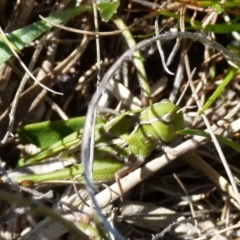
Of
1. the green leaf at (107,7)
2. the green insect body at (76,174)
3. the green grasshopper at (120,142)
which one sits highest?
the green leaf at (107,7)

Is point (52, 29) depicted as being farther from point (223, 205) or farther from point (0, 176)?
point (223, 205)

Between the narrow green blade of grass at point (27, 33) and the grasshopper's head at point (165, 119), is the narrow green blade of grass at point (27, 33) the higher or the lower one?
the higher one

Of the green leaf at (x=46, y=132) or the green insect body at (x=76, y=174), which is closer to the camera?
the green insect body at (x=76, y=174)

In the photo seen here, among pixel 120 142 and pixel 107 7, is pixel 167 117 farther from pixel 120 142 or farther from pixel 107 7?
pixel 107 7

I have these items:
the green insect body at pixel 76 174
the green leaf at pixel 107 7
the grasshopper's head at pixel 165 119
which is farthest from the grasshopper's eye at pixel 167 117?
the green leaf at pixel 107 7

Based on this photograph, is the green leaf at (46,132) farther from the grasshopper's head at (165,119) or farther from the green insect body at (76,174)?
the grasshopper's head at (165,119)

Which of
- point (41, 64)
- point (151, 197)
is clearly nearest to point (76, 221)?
point (151, 197)
